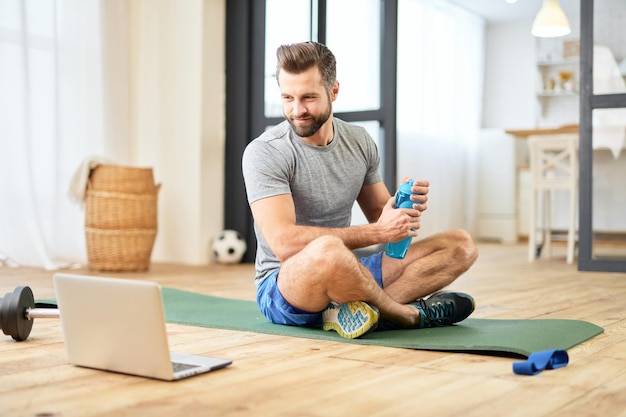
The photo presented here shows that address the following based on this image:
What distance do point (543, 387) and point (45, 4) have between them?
3.57m

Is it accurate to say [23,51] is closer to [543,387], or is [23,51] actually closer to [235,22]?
[235,22]

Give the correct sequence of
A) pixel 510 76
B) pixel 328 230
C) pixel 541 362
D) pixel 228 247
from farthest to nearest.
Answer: pixel 510 76 → pixel 228 247 → pixel 328 230 → pixel 541 362

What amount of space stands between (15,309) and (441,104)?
18.9ft

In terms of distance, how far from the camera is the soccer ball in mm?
4625

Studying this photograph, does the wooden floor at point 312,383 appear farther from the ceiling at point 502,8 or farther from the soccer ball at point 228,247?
the ceiling at point 502,8

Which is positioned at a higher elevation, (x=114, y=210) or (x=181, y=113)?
(x=181, y=113)

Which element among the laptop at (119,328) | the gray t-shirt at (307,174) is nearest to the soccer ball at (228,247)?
the gray t-shirt at (307,174)

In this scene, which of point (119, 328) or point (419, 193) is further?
point (419, 193)

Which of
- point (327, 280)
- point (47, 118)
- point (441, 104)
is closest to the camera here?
point (327, 280)

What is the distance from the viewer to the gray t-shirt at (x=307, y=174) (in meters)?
2.05

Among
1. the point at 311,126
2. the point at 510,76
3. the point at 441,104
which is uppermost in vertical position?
the point at 510,76

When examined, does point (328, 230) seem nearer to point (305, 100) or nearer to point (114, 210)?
point (305, 100)

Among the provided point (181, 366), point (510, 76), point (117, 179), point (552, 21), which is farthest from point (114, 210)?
point (510, 76)

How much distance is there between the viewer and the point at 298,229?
6.54ft
